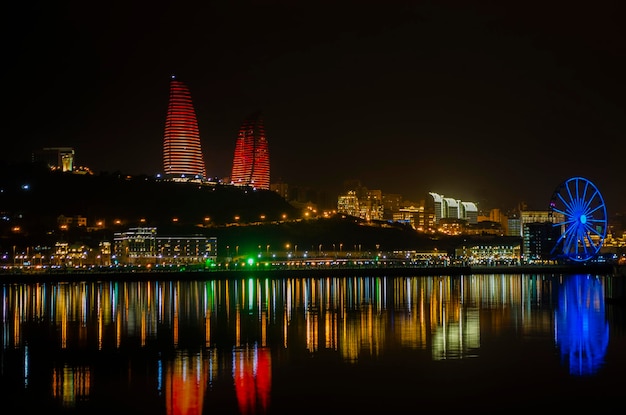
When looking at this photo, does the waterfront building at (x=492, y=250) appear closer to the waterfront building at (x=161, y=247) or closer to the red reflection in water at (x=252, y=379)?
the waterfront building at (x=161, y=247)

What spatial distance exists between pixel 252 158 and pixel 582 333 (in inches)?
3266

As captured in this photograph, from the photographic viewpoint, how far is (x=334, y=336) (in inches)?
670

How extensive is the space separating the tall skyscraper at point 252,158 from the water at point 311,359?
73.8 metres

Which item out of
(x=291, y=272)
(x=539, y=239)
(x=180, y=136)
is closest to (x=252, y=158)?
(x=180, y=136)

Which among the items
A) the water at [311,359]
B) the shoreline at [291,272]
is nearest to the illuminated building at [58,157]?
the shoreline at [291,272]

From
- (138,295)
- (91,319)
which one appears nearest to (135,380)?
(91,319)

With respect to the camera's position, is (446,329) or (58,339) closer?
(58,339)

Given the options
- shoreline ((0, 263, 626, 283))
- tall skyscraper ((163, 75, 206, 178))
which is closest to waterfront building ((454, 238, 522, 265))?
shoreline ((0, 263, 626, 283))

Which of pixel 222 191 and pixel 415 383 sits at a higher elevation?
pixel 222 191

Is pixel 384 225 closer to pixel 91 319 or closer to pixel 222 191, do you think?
pixel 222 191

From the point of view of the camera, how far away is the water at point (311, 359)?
10758 mm

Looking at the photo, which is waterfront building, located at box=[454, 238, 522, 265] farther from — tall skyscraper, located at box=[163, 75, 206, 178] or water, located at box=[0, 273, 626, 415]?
water, located at box=[0, 273, 626, 415]

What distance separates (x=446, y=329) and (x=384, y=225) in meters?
79.6

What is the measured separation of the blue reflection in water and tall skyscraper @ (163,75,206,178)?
207 ft
